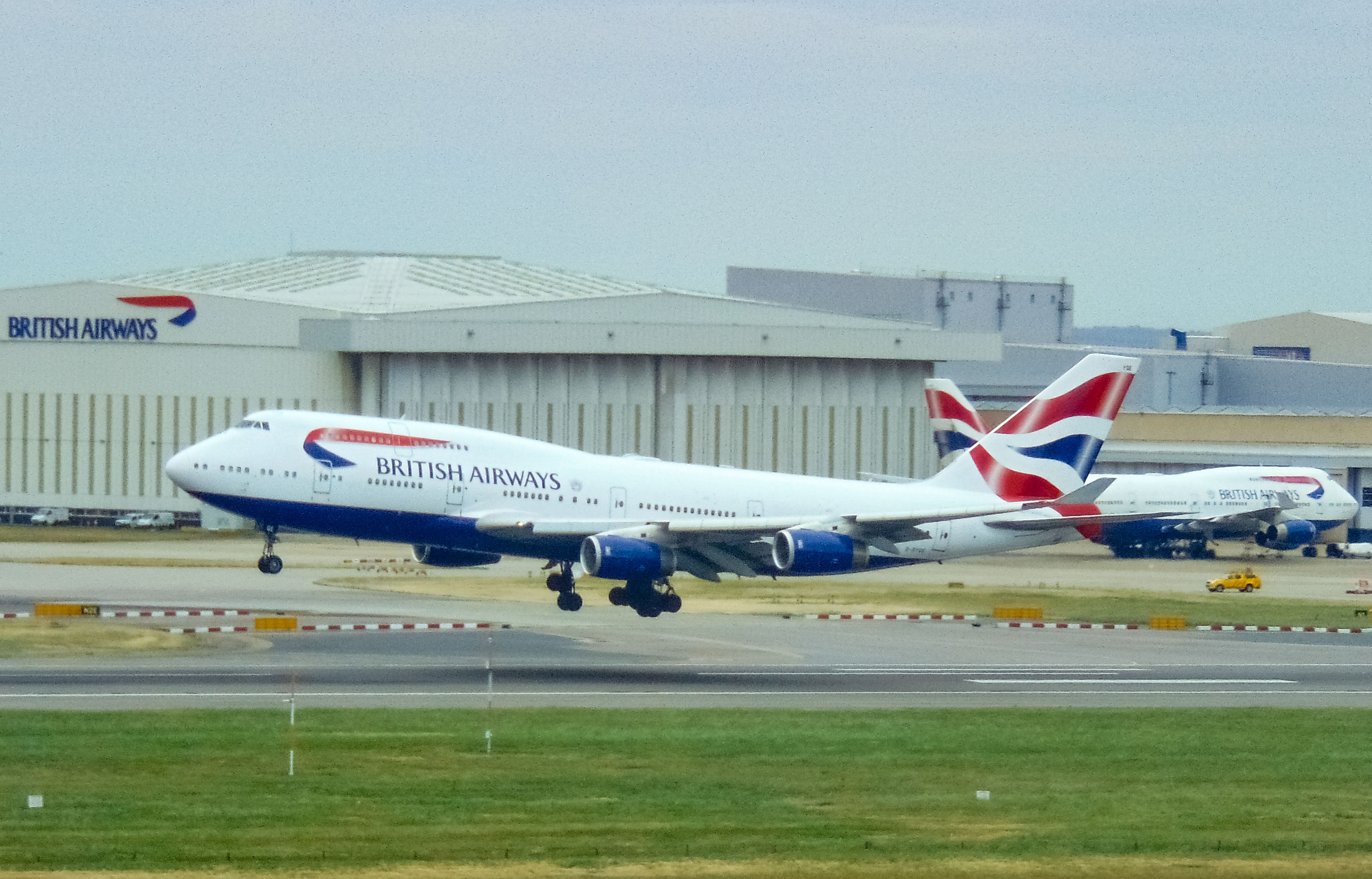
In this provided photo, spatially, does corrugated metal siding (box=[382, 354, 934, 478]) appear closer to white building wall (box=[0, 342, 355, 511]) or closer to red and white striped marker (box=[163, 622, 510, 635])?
white building wall (box=[0, 342, 355, 511])

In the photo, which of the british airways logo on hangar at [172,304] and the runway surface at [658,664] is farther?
the british airways logo on hangar at [172,304]

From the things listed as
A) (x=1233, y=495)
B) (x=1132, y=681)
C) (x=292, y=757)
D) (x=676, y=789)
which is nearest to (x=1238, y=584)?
(x=1233, y=495)

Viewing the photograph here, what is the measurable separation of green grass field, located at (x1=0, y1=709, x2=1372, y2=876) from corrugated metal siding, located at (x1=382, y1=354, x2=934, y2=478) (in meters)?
68.5

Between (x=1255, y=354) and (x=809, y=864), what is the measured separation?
154962mm

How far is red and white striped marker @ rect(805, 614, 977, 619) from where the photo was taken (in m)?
57.5

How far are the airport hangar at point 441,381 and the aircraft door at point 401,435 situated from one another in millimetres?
50086

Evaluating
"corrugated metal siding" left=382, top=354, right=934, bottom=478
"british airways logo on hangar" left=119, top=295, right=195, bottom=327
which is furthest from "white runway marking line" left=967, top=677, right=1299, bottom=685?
"british airways logo on hangar" left=119, top=295, right=195, bottom=327

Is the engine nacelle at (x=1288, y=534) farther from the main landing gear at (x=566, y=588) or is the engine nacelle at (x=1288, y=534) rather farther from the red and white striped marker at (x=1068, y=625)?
the main landing gear at (x=566, y=588)

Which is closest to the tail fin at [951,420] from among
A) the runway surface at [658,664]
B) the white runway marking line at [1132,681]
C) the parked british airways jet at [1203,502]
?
the parked british airways jet at [1203,502]

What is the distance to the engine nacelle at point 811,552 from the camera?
49.4 m

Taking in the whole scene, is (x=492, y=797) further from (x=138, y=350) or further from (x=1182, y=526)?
(x=138, y=350)

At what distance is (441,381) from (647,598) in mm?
52240

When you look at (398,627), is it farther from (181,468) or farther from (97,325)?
(97,325)

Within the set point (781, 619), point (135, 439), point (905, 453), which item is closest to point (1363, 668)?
point (781, 619)
